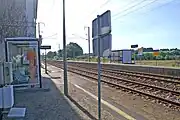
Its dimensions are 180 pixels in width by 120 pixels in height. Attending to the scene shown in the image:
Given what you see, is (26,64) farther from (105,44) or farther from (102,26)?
(105,44)

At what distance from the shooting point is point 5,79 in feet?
19.1

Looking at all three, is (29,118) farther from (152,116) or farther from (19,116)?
(152,116)

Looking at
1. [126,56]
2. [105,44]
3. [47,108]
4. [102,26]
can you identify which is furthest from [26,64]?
[126,56]

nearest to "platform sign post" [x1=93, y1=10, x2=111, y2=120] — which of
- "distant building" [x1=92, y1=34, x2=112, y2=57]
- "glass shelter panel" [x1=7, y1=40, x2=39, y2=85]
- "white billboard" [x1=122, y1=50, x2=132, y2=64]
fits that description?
"distant building" [x1=92, y1=34, x2=112, y2=57]

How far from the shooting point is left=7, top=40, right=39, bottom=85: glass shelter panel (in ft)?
42.8

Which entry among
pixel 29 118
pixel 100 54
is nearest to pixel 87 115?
pixel 29 118

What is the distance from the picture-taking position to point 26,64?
13648mm

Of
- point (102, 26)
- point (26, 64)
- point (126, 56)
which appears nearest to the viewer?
point (102, 26)

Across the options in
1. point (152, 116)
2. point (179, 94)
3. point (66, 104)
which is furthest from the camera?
point (179, 94)

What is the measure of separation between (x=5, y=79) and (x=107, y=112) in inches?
137

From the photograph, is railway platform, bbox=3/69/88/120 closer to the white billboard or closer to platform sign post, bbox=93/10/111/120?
platform sign post, bbox=93/10/111/120

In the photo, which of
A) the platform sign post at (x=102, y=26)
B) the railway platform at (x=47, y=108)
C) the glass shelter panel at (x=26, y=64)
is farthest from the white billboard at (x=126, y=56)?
the platform sign post at (x=102, y=26)

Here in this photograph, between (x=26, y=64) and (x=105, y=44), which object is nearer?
(x=105, y=44)

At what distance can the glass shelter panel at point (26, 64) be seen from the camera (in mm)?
13031
